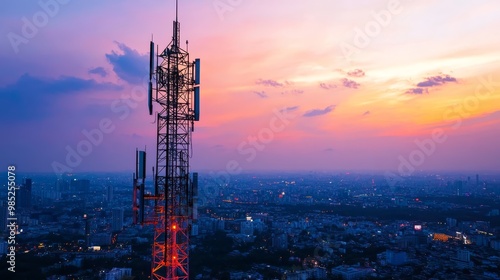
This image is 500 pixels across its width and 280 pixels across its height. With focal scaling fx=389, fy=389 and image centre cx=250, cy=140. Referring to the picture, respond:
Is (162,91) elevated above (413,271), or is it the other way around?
(162,91)

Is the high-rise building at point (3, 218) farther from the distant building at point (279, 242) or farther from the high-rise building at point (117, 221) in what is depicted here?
the distant building at point (279, 242)

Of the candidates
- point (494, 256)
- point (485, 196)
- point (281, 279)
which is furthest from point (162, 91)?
point (485, 196)

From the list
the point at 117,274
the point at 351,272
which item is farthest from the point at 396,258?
the point at 117,274

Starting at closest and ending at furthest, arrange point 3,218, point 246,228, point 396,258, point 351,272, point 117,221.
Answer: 1. point 351,272
2. point 396,258
3. point 3,218
4. point 117,221
5. point 246,228

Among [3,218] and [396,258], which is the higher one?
[3,218]

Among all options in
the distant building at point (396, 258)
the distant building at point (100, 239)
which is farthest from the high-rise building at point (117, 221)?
the distant building at point (396, 258)

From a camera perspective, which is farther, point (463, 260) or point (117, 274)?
point (463, 260)

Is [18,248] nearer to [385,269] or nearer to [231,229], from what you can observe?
[231,229]

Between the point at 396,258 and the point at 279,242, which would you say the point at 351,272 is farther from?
the point at 279,242

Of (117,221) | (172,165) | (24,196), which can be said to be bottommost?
(117,221)
